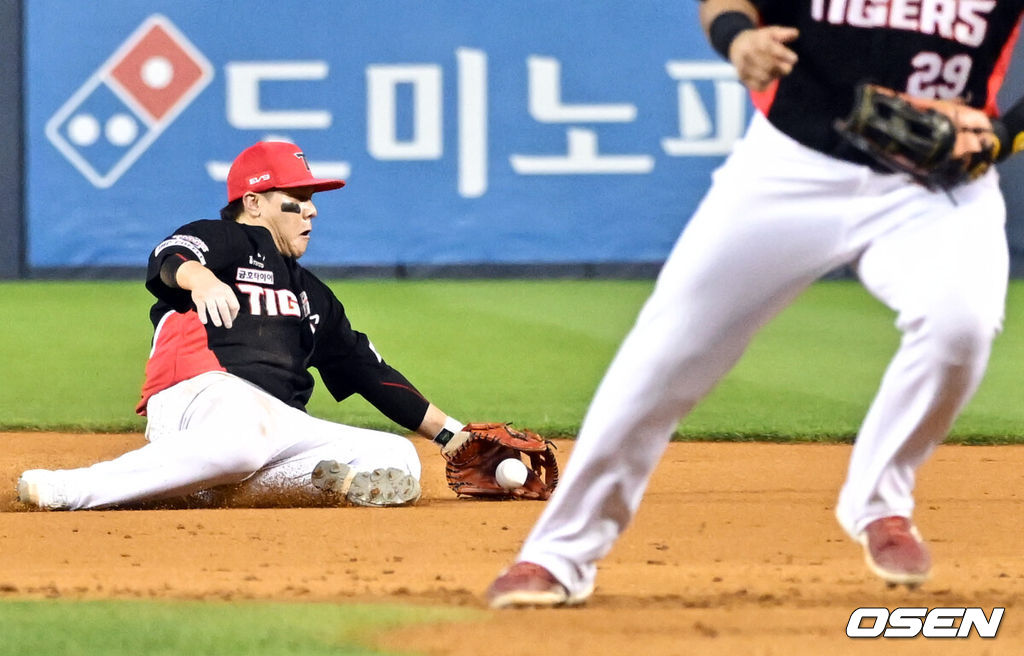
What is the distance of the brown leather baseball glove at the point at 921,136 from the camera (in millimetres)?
2627

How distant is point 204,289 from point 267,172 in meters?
0.74

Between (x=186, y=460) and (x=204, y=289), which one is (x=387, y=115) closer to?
(x=186, y=460)

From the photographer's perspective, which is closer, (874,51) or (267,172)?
(874,51)

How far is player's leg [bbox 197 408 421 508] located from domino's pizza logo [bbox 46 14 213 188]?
8306mm

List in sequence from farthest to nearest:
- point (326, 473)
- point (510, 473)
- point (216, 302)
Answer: point (510, 473) → point (326, 473) → point (216, 302)

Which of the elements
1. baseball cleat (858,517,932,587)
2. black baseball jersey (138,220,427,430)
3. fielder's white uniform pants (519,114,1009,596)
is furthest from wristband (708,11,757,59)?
black baseball jersey (138,220,427,430)

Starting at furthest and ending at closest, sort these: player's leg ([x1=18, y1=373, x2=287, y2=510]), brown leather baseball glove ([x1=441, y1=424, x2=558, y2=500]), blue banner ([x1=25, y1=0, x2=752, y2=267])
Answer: blue banner ([x1=25, y1=0, x2=752, y2=267])
brown leather baseball glove ([x1=441, y1=424, x2=558, y2=500])
player's leg ([x1=18, y1=373, x2=287, y2=510])

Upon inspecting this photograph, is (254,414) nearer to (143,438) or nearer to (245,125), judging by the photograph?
(143,438)

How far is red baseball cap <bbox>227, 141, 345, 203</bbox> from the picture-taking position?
452 cm

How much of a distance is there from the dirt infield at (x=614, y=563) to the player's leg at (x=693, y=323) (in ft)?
0.46

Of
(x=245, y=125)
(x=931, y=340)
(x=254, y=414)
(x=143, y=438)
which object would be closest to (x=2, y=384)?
(x=143, y=438)

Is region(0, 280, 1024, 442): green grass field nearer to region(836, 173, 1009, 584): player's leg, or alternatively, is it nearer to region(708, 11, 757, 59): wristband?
region(836, 173, 1009, 584): player's leg

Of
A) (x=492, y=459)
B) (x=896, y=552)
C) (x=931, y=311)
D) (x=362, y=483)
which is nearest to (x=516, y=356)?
(x=492, y=459)

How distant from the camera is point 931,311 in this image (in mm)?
2664
